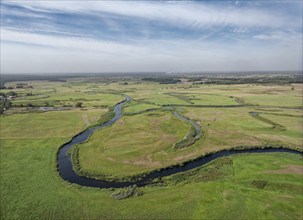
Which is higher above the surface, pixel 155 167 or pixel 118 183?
pixel 155 167

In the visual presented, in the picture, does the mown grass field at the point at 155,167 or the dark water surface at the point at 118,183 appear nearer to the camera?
the mown grass field at the point at 155,167

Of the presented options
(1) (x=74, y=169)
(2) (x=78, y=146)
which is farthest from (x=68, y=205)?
(2) (x=78, y=146)

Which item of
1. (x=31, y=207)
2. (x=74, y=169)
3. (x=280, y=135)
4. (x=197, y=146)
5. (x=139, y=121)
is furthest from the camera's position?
(x=139, y=121)

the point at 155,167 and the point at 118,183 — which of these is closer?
the point at 118,183

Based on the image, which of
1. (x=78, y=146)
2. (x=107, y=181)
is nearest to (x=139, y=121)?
(x=78, y=146)

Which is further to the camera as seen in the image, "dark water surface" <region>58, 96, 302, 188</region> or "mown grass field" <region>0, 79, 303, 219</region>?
"dark water surface" <region>58, 96, 302, 188</region>

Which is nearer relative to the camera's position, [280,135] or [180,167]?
[180,167]

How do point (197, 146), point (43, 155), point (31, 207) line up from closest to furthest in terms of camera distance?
point (31, 207) < point (43, 155) < point (197, 146)

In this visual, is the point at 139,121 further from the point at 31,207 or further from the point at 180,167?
the point at 31,207

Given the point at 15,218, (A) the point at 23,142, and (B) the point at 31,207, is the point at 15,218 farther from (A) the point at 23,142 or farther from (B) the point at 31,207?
(A) the point at 23,142
